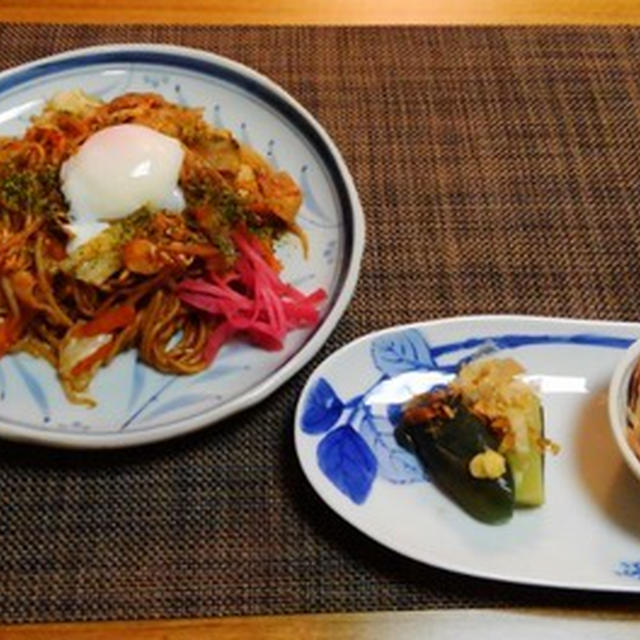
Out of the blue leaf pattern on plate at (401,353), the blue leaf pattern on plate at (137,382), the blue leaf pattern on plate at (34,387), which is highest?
the blue leaf pattern on plate at (34,387)

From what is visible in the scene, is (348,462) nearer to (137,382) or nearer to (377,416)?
(377,416)

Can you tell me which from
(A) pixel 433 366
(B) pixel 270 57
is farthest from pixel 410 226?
(B) pixel 270 57

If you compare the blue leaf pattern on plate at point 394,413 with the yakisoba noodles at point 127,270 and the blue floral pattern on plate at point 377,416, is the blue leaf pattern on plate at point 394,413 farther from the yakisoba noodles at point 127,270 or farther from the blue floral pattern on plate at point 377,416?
the yakisoba noodles at point 127,270

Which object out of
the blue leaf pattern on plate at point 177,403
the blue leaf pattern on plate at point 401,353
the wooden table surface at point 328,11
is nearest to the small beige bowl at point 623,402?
the blue leaf pattern on plate at point 401,353

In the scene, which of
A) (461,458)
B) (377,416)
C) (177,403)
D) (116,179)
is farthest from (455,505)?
(116,179)

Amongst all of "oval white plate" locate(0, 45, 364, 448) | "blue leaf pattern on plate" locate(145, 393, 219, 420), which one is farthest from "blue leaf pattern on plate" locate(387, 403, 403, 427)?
"blue leaf pattern on plate" locate(145, 393, 219, 420)

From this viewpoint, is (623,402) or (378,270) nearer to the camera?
(623,402)

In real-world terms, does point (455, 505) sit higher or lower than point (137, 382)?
lower
